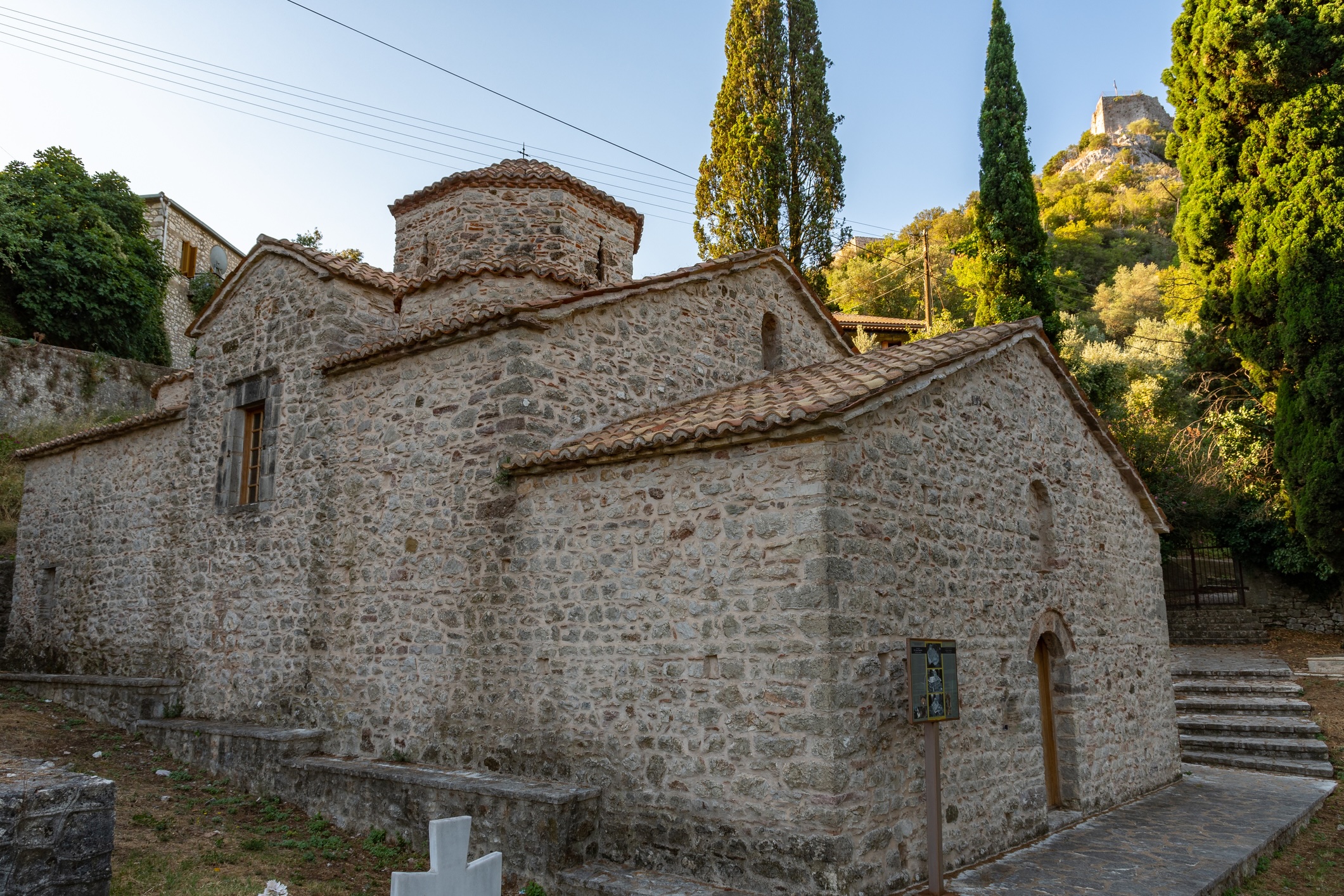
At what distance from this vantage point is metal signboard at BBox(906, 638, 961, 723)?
5.96 metres

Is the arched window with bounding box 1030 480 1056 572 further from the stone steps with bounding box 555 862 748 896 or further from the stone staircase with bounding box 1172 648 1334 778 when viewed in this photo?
the stone steps with bounding box 555 862 748 896

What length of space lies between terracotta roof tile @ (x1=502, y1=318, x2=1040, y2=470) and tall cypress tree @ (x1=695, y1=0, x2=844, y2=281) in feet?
28.9

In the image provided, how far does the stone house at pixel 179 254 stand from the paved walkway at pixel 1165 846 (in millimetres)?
27255

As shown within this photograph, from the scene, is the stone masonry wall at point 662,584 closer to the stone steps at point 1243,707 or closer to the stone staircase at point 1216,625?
the stone steps at point 1243,707

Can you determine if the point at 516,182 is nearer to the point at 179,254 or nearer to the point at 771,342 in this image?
the point at 771,342

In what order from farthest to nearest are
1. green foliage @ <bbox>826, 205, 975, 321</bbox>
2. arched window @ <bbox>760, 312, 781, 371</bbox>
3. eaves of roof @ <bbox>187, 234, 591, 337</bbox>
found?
green foliage @ <bbox>826, 205, 975, 321</bbox>, arched window @ <bbox>760, 312, 781, 371</bbox>, eaves of roof @ <bbox>187, 234, 591, 337</bbox>

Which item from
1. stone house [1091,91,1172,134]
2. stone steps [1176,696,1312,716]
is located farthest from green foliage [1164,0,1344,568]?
stone house [1091,91,1172,134]

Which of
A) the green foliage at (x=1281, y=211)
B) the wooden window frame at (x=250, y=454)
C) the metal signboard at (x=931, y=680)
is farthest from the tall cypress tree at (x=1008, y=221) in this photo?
the wooden window frame at (x=250, y=454)

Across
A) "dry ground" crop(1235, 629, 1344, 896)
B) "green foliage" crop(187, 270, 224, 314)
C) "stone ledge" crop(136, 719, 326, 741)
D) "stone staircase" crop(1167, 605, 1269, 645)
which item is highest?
"green foliage" crop(187, 270, 224, 314)

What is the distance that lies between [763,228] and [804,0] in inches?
201

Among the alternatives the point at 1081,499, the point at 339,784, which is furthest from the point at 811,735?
the point at 1081,499

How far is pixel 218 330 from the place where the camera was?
11336mm

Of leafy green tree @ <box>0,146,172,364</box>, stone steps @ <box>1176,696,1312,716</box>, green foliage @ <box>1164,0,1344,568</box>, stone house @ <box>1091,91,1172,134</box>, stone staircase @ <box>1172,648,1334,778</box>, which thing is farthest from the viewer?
stone house @ <box>1091,91,1172,134</box>

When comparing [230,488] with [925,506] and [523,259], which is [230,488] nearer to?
[523,259]
